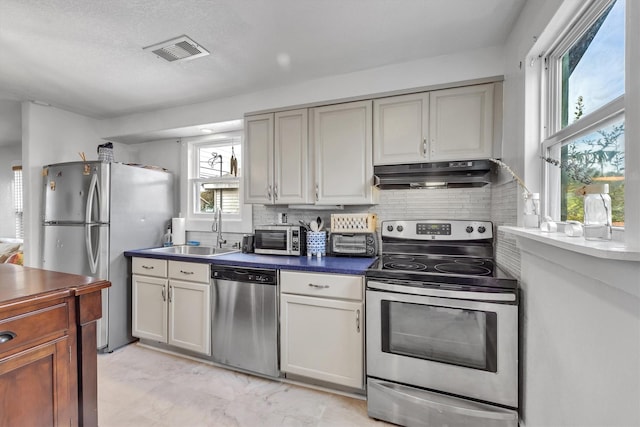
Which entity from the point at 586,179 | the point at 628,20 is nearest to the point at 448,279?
the point at 586,179

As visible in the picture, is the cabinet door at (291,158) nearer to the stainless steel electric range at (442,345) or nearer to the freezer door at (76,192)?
the stainless steel electric range at (442,345)

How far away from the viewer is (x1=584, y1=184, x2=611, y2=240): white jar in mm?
931

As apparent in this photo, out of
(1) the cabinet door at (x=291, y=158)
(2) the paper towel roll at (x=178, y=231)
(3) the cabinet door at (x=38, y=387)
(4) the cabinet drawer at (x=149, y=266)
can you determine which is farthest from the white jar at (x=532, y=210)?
(2) the paper towel roll at (x=178, y=231)

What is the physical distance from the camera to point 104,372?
2371mm

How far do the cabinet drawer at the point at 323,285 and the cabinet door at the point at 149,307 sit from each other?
1260 mm

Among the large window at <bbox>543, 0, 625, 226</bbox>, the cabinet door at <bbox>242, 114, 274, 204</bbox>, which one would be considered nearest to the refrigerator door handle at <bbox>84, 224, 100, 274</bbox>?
the cabinet door at <bbox>242, 114, 274, 204</bbox>

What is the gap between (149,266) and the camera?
2744mm

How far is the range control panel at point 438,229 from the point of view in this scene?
220cm

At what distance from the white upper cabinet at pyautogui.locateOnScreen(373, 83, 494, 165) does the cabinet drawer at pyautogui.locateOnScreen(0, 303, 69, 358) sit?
2.06m

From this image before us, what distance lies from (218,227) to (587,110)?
9.87 ft

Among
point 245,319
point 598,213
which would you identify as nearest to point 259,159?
point 245,319

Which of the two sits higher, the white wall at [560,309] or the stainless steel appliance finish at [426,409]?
the white wall at [560,309]

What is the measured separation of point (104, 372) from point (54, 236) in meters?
1.45

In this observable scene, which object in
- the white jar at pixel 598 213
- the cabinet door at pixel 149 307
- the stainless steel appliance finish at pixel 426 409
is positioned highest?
the white jar at pixel 598 213
